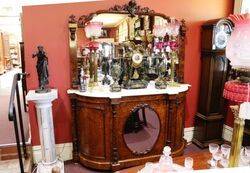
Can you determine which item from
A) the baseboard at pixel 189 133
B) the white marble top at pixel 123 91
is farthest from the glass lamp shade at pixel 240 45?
the baseboard at pixel 189 133

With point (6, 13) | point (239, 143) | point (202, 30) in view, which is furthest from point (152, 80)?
point (6, 13)

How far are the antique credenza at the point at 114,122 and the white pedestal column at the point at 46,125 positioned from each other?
307 millimetres

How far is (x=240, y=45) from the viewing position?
1141mm

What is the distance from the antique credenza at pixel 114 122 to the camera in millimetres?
2893

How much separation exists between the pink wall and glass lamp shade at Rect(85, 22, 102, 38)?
194 millimetres

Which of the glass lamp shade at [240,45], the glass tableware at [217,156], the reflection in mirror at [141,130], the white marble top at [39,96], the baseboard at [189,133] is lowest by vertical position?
the baseboard at [189,133]

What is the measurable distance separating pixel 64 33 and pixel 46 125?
1169mm

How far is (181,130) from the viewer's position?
330 cm

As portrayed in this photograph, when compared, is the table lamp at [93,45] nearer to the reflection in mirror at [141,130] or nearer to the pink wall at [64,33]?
the pink wall at [64,33]

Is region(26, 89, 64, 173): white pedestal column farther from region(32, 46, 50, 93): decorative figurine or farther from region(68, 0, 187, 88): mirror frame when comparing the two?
region(68, 0, 187, 88): mirror frame

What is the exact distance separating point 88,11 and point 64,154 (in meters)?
1.97

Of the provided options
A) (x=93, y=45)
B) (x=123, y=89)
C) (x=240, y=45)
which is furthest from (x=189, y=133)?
(x=240, y=45)

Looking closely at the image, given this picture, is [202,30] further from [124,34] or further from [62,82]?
[62,82]

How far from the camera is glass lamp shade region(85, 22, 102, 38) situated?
306 cm
